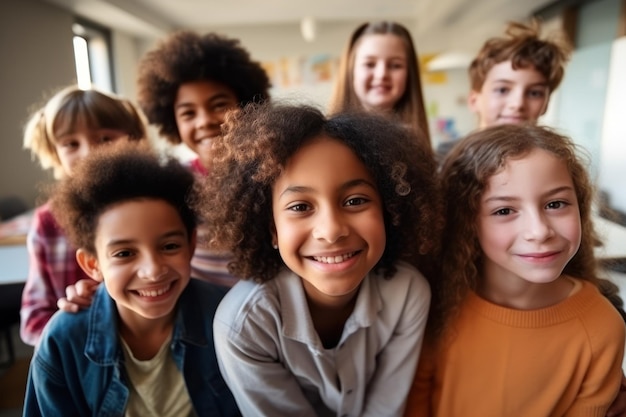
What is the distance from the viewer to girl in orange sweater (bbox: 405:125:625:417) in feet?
2.67

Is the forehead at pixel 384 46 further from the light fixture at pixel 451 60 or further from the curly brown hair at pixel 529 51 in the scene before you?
the light fixture at pixel 451 60

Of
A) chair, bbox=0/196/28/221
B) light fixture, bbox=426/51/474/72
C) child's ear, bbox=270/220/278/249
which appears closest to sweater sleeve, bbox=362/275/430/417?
child's ear, bbox=270/220/278/249

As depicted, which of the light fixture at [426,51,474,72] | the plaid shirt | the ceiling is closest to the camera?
the plaid shirt

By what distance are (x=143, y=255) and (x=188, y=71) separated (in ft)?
1.93

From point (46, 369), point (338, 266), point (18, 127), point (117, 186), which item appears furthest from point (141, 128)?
point (18, 127)

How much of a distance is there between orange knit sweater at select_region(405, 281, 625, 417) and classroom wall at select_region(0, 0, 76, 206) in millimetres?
2958

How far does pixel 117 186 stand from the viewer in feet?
2.86

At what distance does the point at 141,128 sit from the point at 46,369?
30.5 inches

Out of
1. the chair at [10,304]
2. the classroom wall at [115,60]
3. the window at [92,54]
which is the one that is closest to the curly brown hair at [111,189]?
the chair at [10,304]

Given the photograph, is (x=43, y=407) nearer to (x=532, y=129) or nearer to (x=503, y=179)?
(x=503, y=179)

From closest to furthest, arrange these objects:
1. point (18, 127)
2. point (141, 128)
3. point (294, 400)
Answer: point (294, 400), point (141, 128), point (18, 127)

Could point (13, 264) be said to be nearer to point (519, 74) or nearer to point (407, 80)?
point (407, 80)

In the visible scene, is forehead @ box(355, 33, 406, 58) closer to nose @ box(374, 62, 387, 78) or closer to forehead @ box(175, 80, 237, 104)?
nose @ box(374, 62, 387, 78)

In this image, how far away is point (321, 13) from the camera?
4258 millimetres
